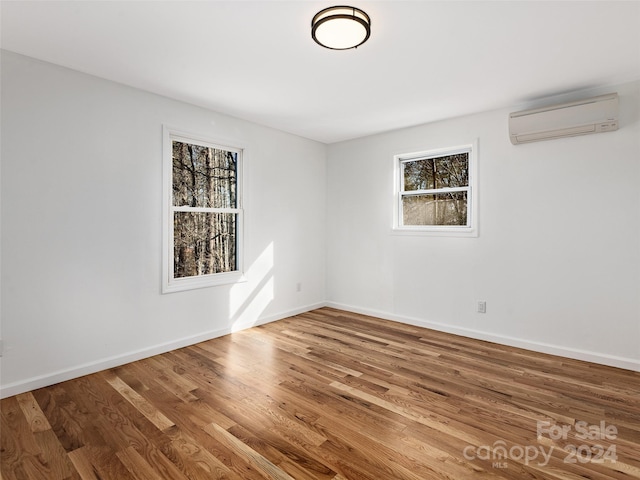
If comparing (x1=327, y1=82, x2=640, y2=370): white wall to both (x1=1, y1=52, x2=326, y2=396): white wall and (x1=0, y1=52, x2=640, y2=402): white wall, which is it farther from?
(x1=1, y1=52, x2=326, y2=396): white wall

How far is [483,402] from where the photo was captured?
2.47 metres

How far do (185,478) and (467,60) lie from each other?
3290 millimetres

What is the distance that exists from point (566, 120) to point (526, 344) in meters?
2.23

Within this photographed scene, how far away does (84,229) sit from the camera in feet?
9.52

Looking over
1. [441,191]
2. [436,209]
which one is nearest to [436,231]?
[436,209]

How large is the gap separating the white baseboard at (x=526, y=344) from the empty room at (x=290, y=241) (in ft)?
0.07

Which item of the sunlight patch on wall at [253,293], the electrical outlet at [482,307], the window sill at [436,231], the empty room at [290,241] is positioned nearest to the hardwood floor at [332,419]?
the empty room at [290,241]

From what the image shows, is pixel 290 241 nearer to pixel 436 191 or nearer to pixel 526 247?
pixel 436 191

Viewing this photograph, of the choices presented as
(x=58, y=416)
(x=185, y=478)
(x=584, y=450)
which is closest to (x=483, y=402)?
(x=584, y=450)

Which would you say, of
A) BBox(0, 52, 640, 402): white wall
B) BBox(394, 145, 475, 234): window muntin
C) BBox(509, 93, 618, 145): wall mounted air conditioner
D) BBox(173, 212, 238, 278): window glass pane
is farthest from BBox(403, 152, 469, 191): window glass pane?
BBox(173, 212, 238, 278): window glass pane

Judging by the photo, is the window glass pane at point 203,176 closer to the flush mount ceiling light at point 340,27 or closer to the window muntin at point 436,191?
the flush mount ceiling light at point 340,27

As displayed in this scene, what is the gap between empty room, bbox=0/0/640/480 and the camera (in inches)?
80.3

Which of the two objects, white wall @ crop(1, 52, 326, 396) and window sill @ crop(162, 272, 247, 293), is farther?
window sill @ crop(162, 272, 247, 293)

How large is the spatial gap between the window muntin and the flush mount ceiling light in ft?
7.57
